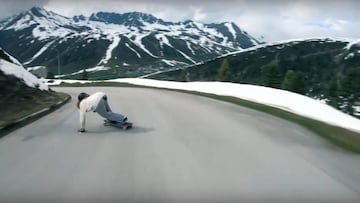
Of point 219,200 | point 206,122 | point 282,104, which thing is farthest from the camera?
point 282,104

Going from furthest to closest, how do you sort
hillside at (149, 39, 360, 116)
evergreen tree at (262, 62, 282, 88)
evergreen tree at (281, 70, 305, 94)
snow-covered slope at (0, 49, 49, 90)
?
hillside at (149, 39, 360, 116) → evergreen tree at (262, 62, 282, 88) → evergreen tree at (281, 70, 305, 94) → snow-covered slope at (0, 49, 49, 90)

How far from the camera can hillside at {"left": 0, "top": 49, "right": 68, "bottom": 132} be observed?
13.8m

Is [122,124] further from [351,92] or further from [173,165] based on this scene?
[351,92]

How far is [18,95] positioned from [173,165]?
12.2m

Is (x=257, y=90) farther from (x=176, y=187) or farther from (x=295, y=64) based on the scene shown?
(x=295, y=64)

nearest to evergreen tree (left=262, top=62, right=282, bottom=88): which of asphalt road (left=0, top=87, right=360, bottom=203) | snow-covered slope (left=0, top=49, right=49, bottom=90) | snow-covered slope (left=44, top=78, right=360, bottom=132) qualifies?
snow-covered slope (left=44, top=78, right=360, bottom=132)

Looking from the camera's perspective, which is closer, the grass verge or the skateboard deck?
the skateboard deck

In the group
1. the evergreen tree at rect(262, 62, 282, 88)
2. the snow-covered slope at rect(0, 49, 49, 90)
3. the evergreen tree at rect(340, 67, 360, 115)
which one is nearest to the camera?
the snow-covered slope at rect(0, 49, 49, 90)

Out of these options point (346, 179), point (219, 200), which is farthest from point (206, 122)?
point (219, 200)

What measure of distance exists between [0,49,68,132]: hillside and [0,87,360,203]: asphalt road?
87.6 inches

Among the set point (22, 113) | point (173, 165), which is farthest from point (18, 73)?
point (173, 165)

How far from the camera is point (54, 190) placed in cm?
605

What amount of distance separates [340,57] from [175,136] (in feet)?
497

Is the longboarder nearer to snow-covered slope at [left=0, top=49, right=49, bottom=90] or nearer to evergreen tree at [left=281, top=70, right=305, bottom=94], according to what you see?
snow-covered slope at [left=0, top=49, right=49, bottom=90]
